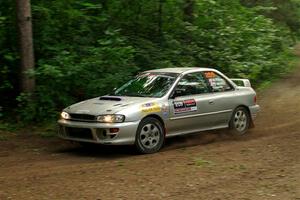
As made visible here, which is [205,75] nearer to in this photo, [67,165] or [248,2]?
[67,165]

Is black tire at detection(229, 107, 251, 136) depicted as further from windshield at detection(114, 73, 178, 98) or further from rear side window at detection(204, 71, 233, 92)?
windshield at detection(114, 73, 178, 98)

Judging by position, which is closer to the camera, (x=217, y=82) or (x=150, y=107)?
(x=150, y=107)

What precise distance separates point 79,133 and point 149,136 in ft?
4.23

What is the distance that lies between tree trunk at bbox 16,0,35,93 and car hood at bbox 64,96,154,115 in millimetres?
3007

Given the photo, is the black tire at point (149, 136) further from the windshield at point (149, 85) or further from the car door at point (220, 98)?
the car door at point (220, 98)

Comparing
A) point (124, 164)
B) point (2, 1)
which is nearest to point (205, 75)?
point (124, 164)

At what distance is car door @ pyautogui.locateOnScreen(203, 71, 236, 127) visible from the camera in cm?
1120

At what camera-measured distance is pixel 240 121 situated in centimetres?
1190

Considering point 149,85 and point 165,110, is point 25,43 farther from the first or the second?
point 165,110

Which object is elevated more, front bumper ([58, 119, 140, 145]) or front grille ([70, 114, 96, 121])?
front grille ([70, 114, 96, 121])

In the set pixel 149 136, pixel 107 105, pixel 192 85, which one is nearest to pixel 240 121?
pixel 192 85

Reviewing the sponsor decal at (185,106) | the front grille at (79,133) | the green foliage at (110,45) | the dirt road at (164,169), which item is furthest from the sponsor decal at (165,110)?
the green foliage at (110,45)

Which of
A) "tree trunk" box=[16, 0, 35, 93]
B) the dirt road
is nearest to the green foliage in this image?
"tree trunk" box=[16, 0, 35, 93]

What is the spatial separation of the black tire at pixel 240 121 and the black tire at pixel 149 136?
2.27 meters
